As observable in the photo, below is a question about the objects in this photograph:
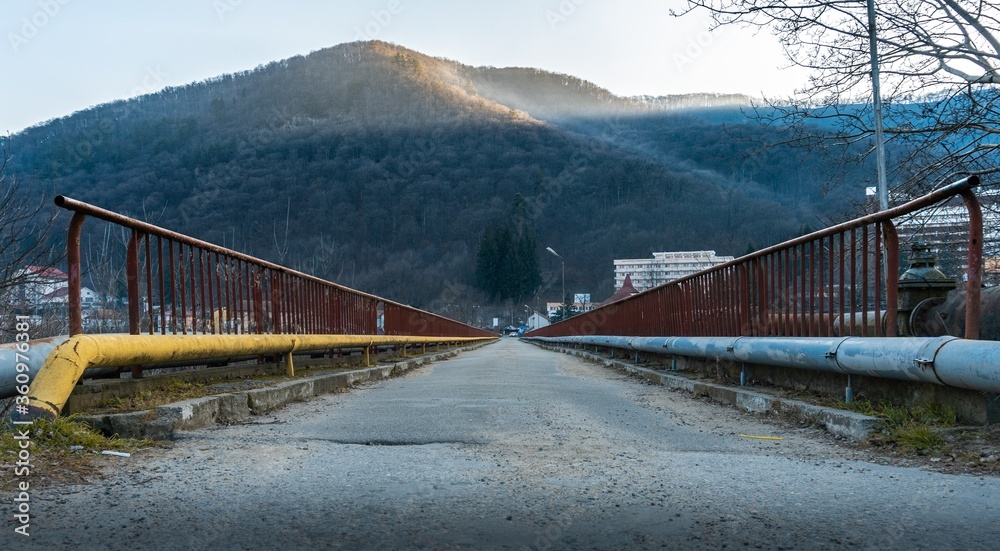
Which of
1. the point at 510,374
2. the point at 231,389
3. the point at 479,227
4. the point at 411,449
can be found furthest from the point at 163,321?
the point at 479,227

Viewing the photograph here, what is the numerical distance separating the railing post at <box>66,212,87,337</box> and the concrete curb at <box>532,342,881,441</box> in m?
4.91

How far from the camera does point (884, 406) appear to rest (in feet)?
15.5

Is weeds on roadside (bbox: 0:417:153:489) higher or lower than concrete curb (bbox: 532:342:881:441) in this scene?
higher

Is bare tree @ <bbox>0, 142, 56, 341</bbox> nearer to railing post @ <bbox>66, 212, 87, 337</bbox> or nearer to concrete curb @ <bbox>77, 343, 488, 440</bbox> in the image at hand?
concrete curb @ <bbox>77, 343, 488, 440</bbox>

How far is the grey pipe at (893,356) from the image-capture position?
11.9 feet

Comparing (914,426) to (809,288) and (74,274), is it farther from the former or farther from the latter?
(74,274)

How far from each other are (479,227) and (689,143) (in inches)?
1690

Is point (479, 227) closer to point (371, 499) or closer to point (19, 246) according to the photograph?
point (19, 246)

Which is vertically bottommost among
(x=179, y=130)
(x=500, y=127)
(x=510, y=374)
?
(x=510, y=374)

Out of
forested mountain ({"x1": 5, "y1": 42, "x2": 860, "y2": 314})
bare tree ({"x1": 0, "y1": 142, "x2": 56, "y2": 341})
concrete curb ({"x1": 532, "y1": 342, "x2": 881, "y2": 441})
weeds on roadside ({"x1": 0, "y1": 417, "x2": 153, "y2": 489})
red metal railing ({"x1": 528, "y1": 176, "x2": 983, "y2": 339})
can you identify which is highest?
forested mountain ({"x1": 5, "y1": 42, "x2": 860, "y2": 314})

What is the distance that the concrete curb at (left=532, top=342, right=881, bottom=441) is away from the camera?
444 cm

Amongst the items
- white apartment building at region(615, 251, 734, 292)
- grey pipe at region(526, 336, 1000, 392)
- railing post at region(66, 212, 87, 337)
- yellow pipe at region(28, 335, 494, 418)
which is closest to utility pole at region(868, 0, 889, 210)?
grey pipe at region(526, 336, 1000, 392)

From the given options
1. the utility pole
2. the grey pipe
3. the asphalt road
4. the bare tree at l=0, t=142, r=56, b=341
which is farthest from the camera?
the bare tree at l=0, t=142, r=56, b=341

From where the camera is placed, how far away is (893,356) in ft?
14.3
